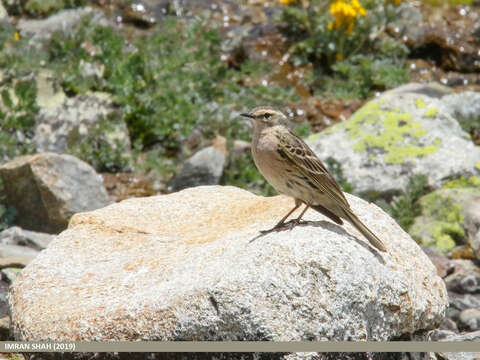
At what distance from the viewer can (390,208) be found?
11.6 m

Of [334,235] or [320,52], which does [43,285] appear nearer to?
[334,235]

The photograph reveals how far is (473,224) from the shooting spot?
37.0 ft

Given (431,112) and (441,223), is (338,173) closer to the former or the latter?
(441,223)

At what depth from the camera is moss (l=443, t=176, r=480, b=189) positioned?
12.2 meters

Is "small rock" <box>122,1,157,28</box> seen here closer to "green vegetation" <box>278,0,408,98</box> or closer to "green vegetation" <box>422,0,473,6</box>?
"green vegetation" <box>278,0,408,98</box>

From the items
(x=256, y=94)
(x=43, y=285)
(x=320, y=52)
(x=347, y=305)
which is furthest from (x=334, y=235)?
(x=320, y=52)

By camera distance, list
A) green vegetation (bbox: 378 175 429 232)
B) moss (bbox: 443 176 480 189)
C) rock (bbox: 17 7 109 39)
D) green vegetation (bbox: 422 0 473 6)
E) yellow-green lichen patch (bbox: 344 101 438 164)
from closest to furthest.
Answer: green vegetation (bbox: 378 175 429 232), moss (bbox: 443 176 480 189), yellow-green lichen patch (bbox: 344 101 438 164), rock (bbox: 17 7 109 39), green vegetation (bbox: 422 0 473 6)

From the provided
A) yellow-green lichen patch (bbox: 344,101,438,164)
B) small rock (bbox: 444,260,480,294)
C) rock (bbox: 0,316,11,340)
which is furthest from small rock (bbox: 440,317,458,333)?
rock (bbox: 0,316,11,340)

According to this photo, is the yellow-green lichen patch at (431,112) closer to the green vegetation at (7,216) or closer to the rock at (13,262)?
the green vegetation at (7,216)

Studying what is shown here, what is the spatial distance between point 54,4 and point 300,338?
512 inches

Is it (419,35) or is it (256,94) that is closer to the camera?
(256,94)

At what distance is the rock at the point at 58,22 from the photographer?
51.6 feet

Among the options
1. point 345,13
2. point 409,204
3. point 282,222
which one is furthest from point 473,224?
point 345,13

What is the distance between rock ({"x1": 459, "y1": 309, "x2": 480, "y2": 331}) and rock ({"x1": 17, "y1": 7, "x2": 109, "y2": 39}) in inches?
388
